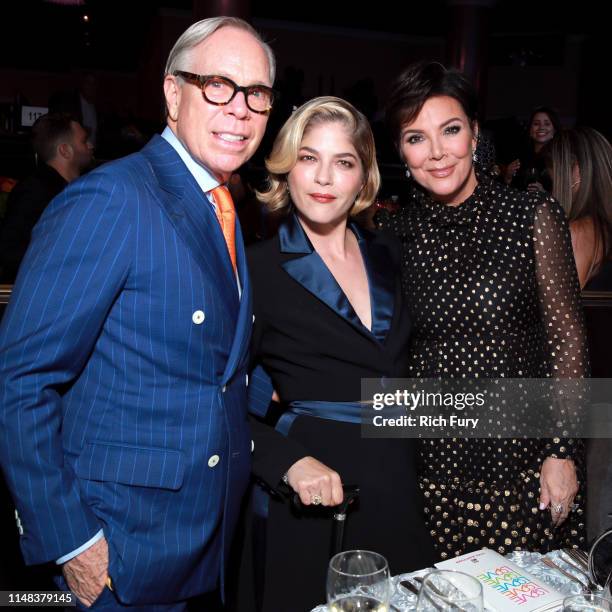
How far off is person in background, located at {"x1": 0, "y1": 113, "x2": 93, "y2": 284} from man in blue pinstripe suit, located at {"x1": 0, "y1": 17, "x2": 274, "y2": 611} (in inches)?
95.3

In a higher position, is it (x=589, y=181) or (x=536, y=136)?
(x=536, y=136)

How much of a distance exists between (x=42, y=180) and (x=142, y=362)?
292cm

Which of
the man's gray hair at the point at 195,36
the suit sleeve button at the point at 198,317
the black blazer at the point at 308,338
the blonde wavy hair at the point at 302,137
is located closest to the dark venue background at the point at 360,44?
the blonde wavy hair at the point at 302,137

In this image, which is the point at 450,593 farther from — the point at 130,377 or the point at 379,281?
the point at 379,281

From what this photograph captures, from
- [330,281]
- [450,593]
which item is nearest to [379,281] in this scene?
[330,281]

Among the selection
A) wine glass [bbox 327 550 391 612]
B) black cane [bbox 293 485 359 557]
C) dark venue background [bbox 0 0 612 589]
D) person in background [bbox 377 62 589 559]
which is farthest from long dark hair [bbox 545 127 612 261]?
dark venue background [bbox 0 0 612 589]

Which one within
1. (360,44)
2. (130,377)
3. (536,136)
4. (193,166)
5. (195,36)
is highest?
(360,44)

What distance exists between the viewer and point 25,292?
1181mm

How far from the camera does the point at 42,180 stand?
379 cm

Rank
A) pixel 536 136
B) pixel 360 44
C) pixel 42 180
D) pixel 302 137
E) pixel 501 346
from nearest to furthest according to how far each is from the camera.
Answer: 1. pixel 501 346
2. pixel 302 137
3. pixel 42 180
4. pixel 536 136
5. pixel 360 44

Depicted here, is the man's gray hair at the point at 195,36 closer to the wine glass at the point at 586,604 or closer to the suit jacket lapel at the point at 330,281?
the suit jacket lapel at the point at 330,281

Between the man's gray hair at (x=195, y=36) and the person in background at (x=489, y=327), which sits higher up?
the man's gray hair at (x=195, y=36)

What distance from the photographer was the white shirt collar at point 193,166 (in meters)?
1.48

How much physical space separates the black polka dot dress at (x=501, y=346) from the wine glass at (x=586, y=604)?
2.42 feet
